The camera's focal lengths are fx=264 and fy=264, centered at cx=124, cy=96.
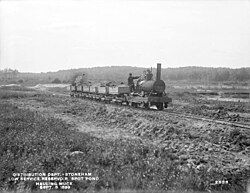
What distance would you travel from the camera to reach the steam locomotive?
1942 cm

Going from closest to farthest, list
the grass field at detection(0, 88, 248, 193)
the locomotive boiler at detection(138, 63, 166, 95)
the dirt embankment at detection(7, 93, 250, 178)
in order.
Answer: the grass field at detection(0, 88, 248, 193) → the dirt embankment at detection(7, 93, 250, 178) → the locomotive boiler at detection(138, 63, 166, 95)

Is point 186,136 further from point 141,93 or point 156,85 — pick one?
point 141,93

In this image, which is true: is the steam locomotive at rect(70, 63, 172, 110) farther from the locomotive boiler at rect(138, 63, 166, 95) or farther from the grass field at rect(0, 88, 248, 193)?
the grass field at rect(0, 88, 248, 193)

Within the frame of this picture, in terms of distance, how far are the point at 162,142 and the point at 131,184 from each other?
5.43m

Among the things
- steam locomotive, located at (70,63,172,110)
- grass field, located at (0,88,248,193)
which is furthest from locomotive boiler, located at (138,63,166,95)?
grass field, located at (0,88,248,193)

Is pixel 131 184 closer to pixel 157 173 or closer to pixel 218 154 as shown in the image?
pixel 157 173

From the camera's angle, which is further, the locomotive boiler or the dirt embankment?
the locomotive boiler

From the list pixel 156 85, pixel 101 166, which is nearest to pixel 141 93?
pixel 156 85

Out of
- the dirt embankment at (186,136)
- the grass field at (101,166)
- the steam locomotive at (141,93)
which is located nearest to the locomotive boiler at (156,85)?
Result: the steam locomotive at (141,93)

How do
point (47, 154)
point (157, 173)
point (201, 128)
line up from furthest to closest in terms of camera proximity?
1. point (201, 128)
2. point (47, 154)
3. point (157, 173)

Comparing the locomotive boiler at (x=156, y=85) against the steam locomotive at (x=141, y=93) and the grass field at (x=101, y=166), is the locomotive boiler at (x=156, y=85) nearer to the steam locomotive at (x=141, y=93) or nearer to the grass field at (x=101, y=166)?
the steam locomotive at (x=141, y=93)

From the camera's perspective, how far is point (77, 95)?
39969 mm

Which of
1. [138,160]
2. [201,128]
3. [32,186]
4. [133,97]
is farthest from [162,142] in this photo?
[133,97]

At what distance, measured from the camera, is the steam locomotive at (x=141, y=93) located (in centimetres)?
1942
